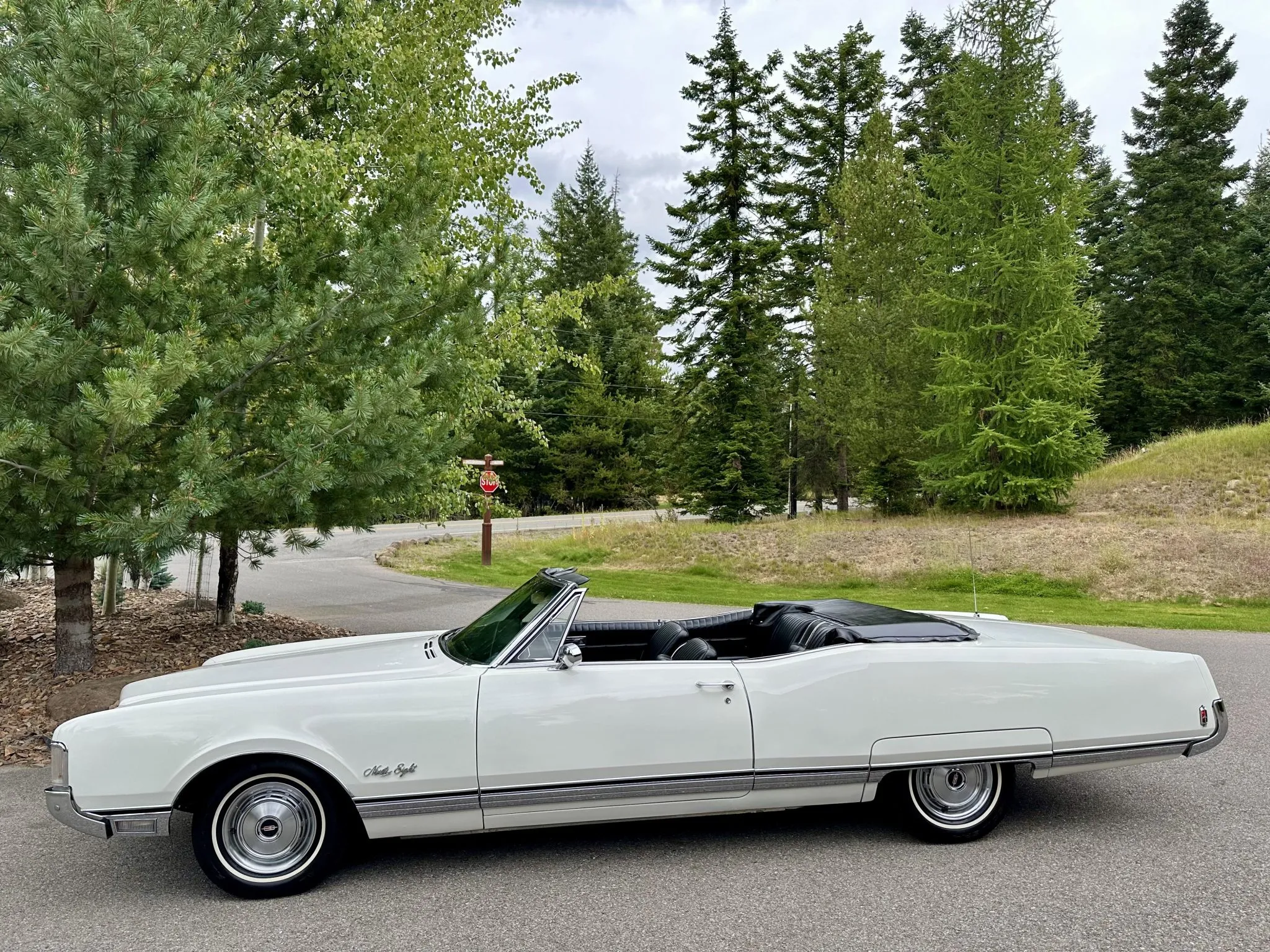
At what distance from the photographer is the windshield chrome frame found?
3963mm

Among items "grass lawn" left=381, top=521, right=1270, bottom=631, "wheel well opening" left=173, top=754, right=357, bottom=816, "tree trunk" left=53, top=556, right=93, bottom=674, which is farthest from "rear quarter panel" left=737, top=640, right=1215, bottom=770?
"grass lawn" left=381, top=521, right=1270, bottom=631

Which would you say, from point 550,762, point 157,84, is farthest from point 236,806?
point 157,84

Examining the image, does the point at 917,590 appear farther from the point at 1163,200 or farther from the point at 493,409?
the point at 1163,200

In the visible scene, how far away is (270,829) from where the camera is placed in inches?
145

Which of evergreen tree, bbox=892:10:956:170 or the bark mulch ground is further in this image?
evergreen tree, bbox=892:10:956:170

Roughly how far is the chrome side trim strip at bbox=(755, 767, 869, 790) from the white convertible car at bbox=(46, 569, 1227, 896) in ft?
0.04

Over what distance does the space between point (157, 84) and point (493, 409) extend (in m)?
5.66

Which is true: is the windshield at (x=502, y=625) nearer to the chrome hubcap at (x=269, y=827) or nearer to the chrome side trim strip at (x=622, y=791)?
the chrome side trim strip at (x=622, y=791)

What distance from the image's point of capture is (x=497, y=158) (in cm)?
962

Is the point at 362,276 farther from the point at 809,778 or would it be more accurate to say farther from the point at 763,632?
the point at 809,778

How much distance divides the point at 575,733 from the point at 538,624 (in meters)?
0.54

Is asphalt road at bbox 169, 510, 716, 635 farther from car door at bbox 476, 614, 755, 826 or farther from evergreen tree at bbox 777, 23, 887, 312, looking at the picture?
evergreen tree at bbox 777, 23, 887, 312

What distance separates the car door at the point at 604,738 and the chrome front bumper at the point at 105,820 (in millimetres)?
1309

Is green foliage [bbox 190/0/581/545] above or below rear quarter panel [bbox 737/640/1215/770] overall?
above
